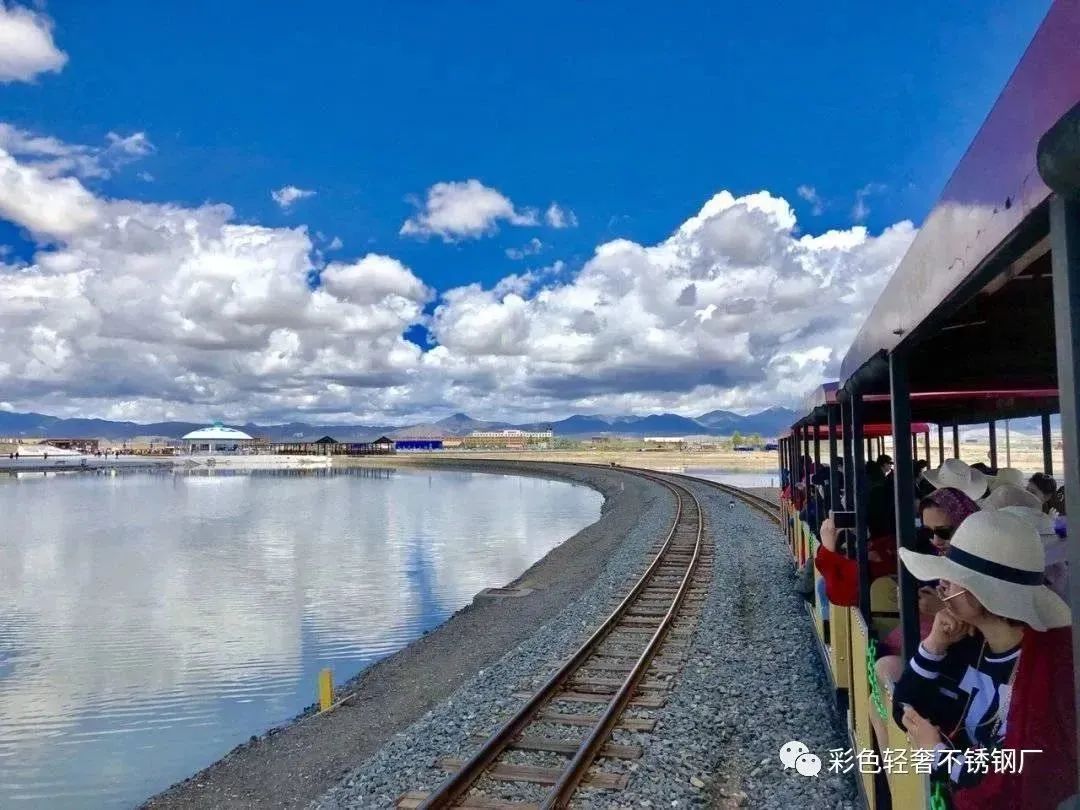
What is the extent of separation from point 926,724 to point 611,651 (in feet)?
30.2

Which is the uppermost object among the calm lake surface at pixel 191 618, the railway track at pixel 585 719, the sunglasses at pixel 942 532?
the sunglasses at pixel 942 532

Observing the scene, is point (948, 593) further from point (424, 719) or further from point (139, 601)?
point (139, 601)

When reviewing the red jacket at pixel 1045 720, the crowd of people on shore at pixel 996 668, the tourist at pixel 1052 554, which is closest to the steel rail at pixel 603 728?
the crowd of people on shore at pixel 996 668

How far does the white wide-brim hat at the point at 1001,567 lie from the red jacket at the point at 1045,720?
8 cm

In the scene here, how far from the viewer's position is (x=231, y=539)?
37500 mm

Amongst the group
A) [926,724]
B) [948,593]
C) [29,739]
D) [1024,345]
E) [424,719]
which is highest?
[1024,345]

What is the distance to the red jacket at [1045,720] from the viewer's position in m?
2.23

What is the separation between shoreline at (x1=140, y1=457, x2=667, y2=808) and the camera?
901 centimetres

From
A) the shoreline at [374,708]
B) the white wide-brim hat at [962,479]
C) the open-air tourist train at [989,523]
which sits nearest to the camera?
the open-air tourist train at [989,523]

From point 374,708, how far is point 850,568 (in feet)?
25.7

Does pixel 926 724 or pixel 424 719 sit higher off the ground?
pixel 926 724

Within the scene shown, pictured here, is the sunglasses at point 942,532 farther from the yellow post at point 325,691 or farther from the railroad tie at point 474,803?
the yellow post at point 325,691

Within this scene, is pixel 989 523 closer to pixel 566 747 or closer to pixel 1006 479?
pixel 1006 479

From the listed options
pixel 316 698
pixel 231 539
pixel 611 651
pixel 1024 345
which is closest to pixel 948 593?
pixel 1024 345
